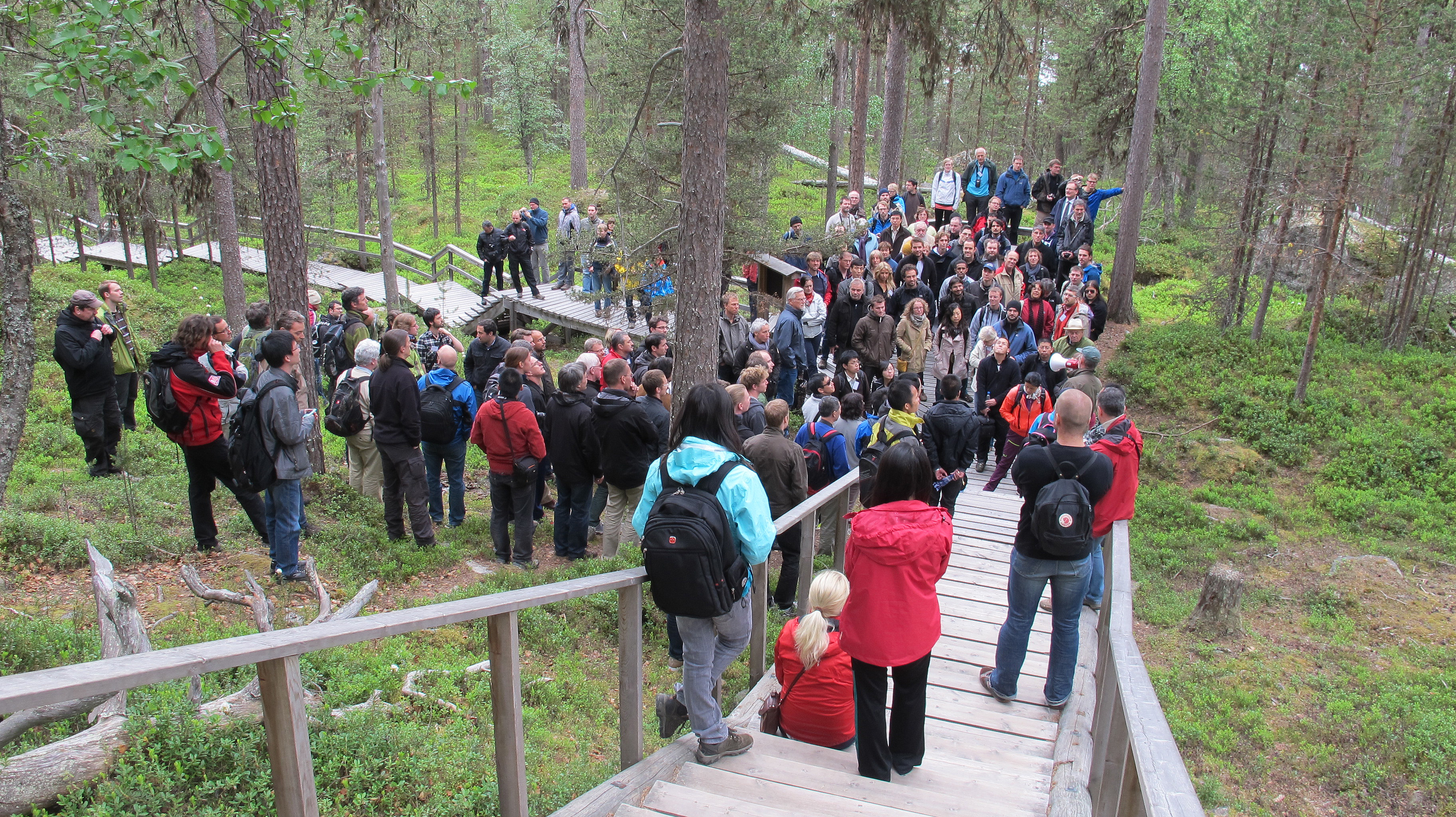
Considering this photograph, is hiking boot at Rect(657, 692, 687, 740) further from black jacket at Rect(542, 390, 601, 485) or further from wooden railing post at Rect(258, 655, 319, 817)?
black jacket at Rect(542, 390, 601, 485)

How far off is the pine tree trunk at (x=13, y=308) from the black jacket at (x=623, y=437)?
4.38 meters

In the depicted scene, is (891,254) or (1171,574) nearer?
(1171,574)

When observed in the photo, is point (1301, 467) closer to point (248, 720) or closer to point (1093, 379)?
point (1093, 379)

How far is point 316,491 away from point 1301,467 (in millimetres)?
13167

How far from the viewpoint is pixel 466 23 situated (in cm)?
2650

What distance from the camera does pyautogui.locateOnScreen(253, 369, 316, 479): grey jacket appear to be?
6527mm

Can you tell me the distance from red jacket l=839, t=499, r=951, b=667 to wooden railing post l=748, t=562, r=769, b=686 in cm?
73

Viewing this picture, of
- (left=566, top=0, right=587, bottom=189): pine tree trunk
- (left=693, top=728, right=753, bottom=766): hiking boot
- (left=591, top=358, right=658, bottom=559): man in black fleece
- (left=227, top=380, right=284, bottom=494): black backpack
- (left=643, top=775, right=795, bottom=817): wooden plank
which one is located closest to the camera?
(left=643, top=775, right=795, bottom=817): wooden plank

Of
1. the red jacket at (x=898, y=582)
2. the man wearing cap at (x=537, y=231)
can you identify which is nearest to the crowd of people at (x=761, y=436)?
the red jacket at (x=898, y=582)

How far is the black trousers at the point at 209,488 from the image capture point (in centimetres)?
699

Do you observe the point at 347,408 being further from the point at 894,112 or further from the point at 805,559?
the point at 894,112

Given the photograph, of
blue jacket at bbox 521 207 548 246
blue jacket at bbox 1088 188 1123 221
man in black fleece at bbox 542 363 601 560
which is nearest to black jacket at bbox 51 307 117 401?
man in black fleece at bbox 542 363 601 560

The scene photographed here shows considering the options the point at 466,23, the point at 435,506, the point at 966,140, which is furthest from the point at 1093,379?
the point at 966,140

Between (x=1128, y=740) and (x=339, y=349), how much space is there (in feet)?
31.7
